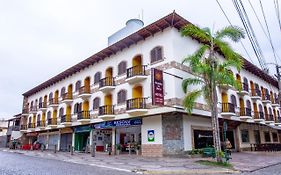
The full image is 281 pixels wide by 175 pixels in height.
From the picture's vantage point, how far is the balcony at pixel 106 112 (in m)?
21.2

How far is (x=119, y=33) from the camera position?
2556cm

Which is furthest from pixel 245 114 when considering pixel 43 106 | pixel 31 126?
pixel 31 126

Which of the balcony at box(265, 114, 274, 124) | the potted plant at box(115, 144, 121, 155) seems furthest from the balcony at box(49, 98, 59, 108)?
the balcony at box(265, 114, 274, 124)

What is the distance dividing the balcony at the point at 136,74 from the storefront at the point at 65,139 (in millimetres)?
12679

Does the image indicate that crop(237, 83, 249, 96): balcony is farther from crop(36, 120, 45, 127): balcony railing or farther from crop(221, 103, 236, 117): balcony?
crop(36, 120, 45, 127): balcony railing

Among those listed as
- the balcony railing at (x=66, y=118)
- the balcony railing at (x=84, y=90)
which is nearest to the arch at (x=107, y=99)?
the balcony railing at (x=84, y=90)

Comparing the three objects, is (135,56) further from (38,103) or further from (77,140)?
(38,103)

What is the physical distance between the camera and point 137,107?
18.3 m

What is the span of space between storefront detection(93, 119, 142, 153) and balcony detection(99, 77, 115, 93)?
3127 millimetres

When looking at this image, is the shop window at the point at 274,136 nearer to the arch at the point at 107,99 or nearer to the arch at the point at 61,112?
the arch at the point at 107,99

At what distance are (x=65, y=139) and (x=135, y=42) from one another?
16.7m

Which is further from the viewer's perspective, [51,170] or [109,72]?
[109,72]

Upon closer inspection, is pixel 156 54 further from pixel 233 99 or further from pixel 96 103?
pixel 233 99

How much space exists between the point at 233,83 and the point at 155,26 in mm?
8154
